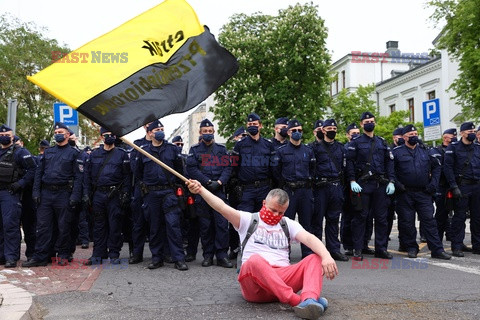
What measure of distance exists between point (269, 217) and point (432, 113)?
36.7 ft

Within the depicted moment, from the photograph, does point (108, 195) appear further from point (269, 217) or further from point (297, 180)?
point (269, 217)

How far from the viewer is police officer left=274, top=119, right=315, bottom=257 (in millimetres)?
8594

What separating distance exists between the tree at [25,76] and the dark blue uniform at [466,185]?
104ft

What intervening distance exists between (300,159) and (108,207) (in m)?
3.29

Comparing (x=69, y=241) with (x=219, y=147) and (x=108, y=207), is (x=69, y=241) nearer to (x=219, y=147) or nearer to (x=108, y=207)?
(x=108, y=207)

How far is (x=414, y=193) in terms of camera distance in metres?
9.37

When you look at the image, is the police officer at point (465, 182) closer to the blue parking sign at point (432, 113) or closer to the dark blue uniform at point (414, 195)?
the dark blue uniform at point (414, 195)

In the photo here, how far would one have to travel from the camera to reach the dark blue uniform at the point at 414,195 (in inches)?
365

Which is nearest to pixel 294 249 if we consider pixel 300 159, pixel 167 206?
pixel 300 159

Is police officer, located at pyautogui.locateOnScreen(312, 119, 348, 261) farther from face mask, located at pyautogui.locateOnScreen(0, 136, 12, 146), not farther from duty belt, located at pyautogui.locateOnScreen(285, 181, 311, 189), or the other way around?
face mask, located at pyautogui.locateOnScreen(0, 136, 12, 146)

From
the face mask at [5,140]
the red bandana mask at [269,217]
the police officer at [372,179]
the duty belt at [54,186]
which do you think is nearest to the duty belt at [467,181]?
the police officer at [372,179]

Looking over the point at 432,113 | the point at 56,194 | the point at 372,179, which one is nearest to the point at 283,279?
the point at 372,179

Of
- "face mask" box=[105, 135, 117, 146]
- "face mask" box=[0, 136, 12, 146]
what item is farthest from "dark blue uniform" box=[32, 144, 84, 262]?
"face mask" box=[0, 136, 12, 146]

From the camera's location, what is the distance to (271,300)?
578cm
